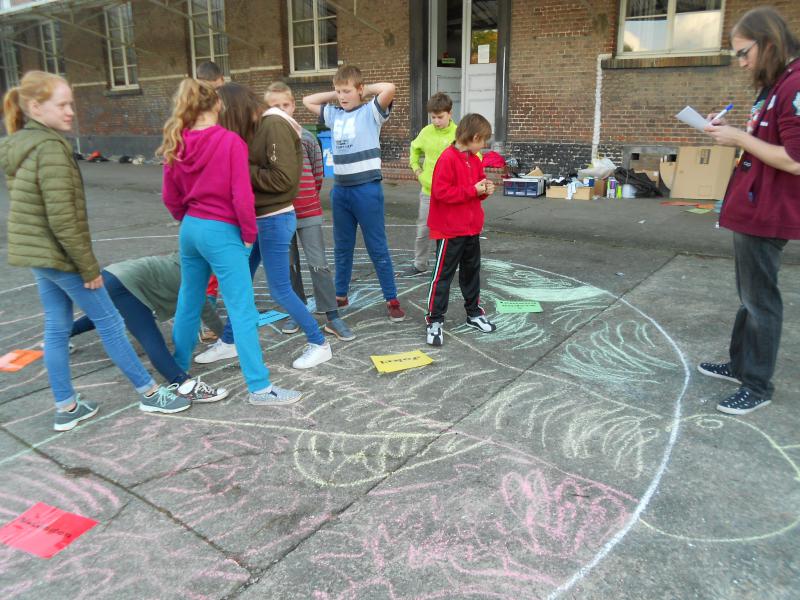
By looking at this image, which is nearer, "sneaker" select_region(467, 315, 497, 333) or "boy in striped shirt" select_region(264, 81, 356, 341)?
"boy in striped shirt" select_region(264, 81, 356, 341)

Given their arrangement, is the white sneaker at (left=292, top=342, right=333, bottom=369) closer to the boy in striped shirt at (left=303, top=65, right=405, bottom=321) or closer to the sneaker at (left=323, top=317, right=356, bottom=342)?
the sneaker at (left=323, top=317, right=356, bottom=342)

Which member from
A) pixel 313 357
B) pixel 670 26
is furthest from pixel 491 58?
pixel 313 357

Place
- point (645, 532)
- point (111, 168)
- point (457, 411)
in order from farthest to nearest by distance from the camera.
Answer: point (111, 168)
point (457, 411)
point (645, 532)

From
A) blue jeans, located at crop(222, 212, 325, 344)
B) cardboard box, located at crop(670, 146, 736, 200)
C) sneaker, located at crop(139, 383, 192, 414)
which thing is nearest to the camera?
sneaker, located at crop(139, 383, 192, 414)

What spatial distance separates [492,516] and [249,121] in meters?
2.39

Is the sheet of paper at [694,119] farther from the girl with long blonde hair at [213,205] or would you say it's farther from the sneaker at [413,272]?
the sneaker at [413,272]

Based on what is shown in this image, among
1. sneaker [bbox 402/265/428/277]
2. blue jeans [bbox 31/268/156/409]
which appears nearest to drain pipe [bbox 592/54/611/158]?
sneaker [bbox 402/265/428/277]

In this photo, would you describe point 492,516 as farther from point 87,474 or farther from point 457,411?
point 87,474

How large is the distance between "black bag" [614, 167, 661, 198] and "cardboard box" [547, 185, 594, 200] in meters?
0.59

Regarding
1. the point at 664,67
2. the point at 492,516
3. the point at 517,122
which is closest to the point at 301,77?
the point at 517,122

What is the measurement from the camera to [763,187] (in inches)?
120

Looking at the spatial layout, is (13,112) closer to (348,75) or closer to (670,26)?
(348,75)

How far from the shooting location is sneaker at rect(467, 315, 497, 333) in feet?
14.7

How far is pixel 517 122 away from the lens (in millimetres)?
11594
